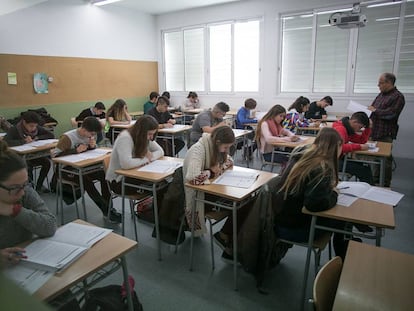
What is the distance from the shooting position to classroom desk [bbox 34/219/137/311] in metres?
1.23

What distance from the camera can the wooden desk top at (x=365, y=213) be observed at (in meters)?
1.77

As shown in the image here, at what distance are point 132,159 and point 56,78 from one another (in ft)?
16.2

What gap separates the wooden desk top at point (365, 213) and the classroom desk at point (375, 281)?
292 millimetres

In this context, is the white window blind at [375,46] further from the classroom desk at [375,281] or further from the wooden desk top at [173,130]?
the classroom desk at [375,281]

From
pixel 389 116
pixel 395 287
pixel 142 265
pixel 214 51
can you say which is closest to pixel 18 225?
pixel 142 265

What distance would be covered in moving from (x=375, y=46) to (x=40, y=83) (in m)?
6.66

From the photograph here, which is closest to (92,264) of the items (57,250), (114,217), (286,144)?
(57,250)

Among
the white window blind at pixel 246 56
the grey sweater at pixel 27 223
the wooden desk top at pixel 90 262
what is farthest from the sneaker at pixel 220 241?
the white window blind at pixel 246 56

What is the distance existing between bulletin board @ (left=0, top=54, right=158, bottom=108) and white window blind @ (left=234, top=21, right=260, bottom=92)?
102 inches

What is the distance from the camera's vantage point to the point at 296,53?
693cm

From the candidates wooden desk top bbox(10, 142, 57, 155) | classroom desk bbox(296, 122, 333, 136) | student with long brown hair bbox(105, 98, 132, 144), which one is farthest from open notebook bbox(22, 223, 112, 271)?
student with long brown hair bbox(105, 98, 132, 144)

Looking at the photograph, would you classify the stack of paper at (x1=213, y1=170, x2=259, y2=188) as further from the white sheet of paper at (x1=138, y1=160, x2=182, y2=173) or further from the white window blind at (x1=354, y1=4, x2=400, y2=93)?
the white window blind at (x1=354, y1=4, x2=400, y2=93)

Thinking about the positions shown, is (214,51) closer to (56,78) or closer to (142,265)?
(56,78)

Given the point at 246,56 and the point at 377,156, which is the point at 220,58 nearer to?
the point at 246,56
